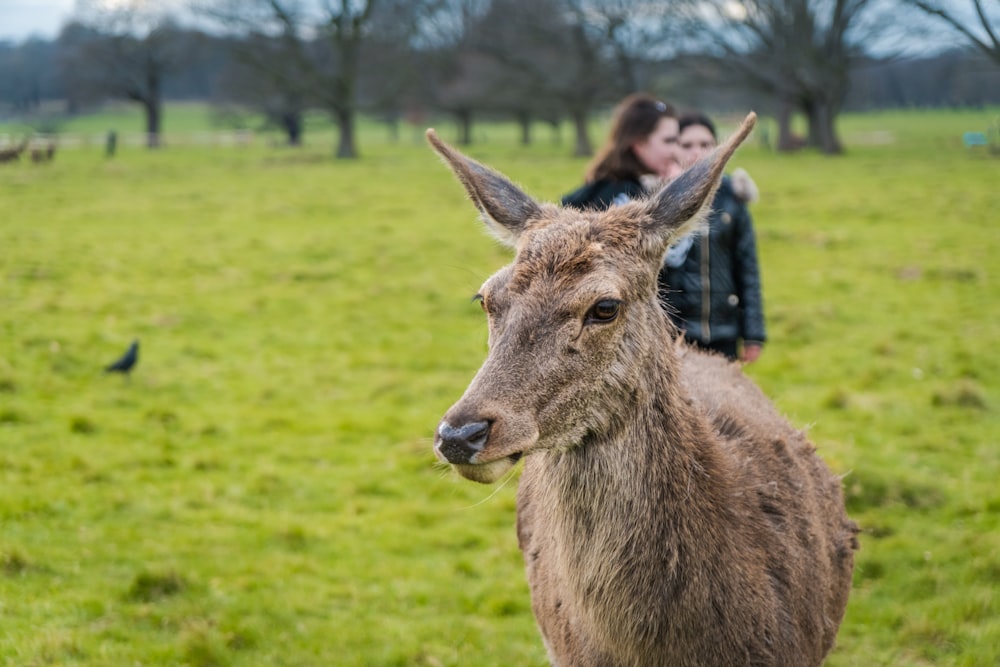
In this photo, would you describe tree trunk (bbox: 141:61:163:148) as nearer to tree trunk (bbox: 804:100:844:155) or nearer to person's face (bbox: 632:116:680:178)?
tree trunk (bbox: 804:100:844:155)

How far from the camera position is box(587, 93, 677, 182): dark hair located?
5.80 meters

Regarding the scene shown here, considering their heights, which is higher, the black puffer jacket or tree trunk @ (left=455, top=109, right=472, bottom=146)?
tree trunk @ (left=455, top=109, right=472, bottom=146)

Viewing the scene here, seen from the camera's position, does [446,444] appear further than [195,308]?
No

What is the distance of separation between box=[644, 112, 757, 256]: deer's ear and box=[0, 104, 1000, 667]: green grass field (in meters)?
1.30

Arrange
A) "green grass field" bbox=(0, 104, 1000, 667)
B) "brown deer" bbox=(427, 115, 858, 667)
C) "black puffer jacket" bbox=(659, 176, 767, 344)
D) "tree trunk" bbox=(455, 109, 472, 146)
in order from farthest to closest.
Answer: "tree trunk" bbox=(455, 109, 472, 146), "green grass field" bbox=(0, 104, 1000, 667), "black puffer jacket" bbox=(659, 176, 767, 344), "brown deer" bbox=(427, 115, 858, 667)

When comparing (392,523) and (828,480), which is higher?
(828,480)

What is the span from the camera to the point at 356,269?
730 inches

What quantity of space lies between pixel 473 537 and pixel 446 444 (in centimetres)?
519

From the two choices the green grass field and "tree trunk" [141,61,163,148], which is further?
"tree trunk" [141,61,163,148]

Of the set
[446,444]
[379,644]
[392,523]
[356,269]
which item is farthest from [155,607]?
[356,269]

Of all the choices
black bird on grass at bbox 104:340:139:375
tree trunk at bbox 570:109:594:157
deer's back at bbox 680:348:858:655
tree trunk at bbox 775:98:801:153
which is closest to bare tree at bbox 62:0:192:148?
tree trunk at bbox 570:109:594:157

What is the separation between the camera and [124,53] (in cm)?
6538

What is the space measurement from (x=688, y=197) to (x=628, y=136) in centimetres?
229

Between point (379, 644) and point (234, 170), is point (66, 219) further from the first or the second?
point (379, 644)
